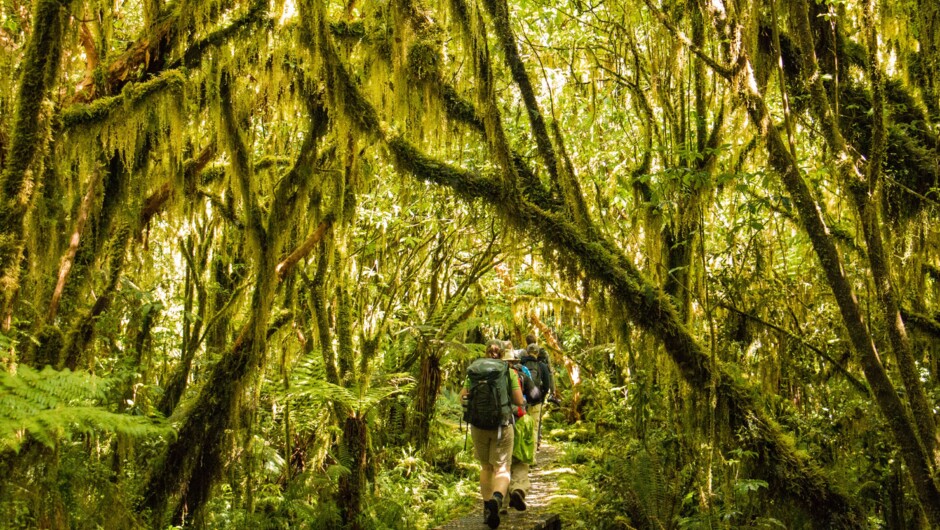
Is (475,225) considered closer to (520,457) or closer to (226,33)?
(520,457)

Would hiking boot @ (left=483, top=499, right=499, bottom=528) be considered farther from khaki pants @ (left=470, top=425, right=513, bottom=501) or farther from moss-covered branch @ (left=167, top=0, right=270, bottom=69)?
moss-covered branch @ (left=167, top=0, right=270, bottom=69)

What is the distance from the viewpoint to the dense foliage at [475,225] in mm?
3916

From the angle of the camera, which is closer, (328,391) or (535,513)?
(328,391)

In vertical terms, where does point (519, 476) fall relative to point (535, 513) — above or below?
above

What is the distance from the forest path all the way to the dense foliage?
0.29m

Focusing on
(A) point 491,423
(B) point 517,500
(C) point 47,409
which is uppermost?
(C) point 47,409

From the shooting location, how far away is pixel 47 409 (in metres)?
3.01

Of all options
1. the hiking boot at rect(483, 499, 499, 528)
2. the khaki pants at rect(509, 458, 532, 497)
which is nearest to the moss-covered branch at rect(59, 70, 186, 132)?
the hiking boot at rect(483, 499, 499, 528)

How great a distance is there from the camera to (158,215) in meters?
7.73

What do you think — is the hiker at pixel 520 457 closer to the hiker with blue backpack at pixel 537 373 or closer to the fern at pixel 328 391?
the fern at pixel 328 391

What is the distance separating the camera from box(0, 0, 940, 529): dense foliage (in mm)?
3916

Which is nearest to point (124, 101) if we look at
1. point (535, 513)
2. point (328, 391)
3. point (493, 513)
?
point (328, 391)

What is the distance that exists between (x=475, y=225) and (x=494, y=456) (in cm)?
235

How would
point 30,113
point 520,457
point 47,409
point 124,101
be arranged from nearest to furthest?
point 47,409, point 30,113, point 124,101, point 520,457
